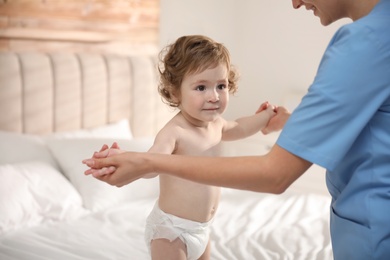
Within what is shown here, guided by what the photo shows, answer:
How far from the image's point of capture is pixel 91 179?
2.61 metres

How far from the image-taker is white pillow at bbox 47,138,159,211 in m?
2.58

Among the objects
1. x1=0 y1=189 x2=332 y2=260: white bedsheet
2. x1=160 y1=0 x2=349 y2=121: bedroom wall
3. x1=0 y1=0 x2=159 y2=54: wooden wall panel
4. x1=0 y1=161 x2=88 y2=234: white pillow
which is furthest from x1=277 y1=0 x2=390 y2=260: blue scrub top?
x1=160 y1=0 x2=349 y2=121: bedroom wall

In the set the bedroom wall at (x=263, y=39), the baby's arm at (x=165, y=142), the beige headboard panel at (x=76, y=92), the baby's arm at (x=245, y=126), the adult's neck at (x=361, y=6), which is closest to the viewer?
the adult's neck at (x=361, y=6)

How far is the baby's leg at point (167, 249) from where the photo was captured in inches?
64.4

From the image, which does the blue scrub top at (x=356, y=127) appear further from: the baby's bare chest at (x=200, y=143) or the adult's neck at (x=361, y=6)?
the baby's bare chest at (x=200, y=143)

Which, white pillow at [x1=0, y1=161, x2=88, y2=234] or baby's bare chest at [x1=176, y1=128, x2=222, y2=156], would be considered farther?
white pillow at [x1=0, y1=161, x2=88, y2=234]

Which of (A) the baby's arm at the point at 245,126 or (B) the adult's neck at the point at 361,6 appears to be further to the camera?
(A) the baby's arm at the point at 245,126

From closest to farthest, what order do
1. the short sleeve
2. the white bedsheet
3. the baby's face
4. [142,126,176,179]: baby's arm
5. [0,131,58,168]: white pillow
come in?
the short sleeve
[142,126,176,179]: baby's arm
the baby's face
the white bedsheet
[0,131,58,168]: white pillow

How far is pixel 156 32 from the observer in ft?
11.6

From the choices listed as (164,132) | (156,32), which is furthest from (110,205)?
(156,32)

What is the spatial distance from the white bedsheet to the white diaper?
346 millimetres

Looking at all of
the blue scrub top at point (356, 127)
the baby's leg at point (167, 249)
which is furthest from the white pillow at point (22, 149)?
the blue scrub top at point (356, 127)

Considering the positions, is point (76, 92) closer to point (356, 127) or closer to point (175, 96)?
point (175, 96)

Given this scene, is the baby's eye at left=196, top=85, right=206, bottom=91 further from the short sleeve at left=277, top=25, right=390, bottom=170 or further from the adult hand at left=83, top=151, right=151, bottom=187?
the short sleeve at left=277, top=25, right=390, bottom=170
